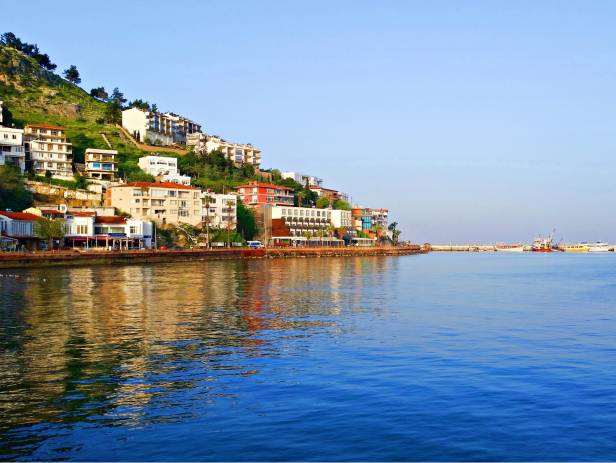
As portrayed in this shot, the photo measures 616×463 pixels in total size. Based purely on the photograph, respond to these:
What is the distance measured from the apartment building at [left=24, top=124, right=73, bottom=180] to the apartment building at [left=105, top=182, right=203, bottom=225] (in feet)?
39.2

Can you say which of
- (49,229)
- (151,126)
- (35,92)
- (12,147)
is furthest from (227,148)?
(49,229)

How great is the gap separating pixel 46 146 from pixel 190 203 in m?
32.1

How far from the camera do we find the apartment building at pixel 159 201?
399 feet

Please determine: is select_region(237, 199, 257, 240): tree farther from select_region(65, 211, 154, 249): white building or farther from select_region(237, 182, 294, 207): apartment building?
select_region(65, 211, 154, 249): white building

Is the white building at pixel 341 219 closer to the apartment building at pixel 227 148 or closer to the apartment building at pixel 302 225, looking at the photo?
the apartment building at pixel 302 225

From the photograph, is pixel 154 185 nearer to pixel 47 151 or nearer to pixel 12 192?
pixel 47 151

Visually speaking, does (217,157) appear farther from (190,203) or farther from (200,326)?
(200,326)

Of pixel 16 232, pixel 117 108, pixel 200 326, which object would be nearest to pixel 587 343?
pixel 200 326

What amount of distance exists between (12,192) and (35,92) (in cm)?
7915

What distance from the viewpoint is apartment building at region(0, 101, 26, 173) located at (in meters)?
117

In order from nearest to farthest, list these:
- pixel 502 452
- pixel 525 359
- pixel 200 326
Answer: pixel 502 452, pixel 525 359, pixel 200 326

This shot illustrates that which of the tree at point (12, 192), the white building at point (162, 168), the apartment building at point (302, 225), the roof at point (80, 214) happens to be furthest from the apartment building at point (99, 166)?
the apartment building at point (302, 225)

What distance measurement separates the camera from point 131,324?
32.4 m

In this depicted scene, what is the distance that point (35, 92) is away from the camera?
566 feet
